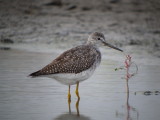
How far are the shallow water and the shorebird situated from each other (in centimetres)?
31

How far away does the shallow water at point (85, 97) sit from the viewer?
278 inches

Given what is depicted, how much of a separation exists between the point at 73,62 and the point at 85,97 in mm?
682

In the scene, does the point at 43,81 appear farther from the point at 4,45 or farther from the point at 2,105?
the point at 4,45

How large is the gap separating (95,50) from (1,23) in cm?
708

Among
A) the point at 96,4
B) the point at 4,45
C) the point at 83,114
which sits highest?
the point at 96,4

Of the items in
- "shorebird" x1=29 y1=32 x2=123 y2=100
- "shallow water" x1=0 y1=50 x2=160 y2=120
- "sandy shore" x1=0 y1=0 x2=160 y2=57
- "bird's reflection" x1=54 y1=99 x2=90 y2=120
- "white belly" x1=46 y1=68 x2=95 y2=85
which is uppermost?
"sandy shore" x1=0 y1=0 x2=160 y2=57

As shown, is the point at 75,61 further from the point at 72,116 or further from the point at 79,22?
the point at 79,22

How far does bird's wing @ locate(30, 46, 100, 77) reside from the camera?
8.11 m

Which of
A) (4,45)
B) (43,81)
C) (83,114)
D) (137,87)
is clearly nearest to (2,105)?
(83,114)


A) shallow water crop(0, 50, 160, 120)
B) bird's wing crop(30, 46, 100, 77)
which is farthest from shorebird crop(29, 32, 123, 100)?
shallow water crop(0, 50, 160, 120)

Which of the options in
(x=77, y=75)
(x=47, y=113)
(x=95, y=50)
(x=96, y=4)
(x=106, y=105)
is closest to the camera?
(x=47, y=113)

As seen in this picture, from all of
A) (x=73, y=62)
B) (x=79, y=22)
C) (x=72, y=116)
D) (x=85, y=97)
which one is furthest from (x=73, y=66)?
(x=79, y=22)

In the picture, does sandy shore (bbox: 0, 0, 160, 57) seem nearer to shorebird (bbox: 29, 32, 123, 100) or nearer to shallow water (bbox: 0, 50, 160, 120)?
shallow water (bbox: 0, 50, 160, 120)

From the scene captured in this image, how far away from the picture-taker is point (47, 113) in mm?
7121
